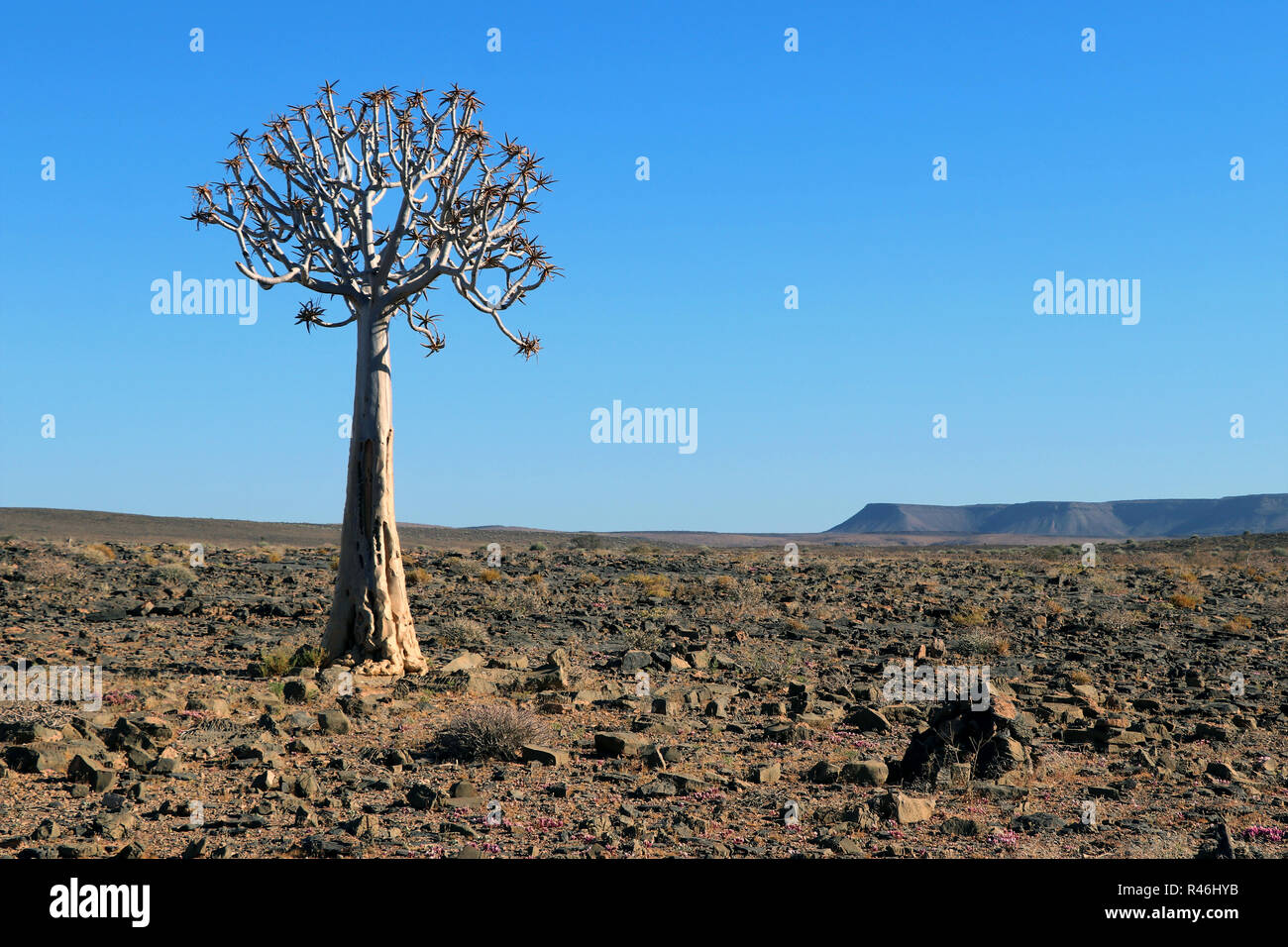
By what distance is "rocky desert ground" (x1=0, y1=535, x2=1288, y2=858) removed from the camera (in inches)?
311

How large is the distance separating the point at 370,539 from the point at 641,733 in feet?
17.0

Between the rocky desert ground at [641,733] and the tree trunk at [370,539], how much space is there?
0.64 metres

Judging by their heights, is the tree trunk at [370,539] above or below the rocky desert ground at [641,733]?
above

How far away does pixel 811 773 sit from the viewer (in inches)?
383

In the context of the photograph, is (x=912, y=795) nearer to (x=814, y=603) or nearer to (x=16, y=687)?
(x=16, y=687)

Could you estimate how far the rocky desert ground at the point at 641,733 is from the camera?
25.9 feet

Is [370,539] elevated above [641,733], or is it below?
above

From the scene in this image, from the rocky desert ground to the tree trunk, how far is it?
640mm

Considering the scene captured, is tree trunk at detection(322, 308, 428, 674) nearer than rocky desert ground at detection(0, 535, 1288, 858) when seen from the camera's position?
No

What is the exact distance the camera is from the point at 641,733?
37.8 ft

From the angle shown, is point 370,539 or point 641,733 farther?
point 370,539

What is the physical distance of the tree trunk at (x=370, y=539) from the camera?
47.9ft

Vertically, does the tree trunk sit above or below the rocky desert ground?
above

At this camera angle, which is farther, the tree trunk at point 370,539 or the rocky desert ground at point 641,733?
the tree trunk at point 370,539
